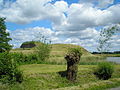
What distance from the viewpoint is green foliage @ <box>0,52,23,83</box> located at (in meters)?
13.0

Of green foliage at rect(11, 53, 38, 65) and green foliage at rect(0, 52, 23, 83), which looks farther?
green foliage at rect(11, 53, 38, 65)

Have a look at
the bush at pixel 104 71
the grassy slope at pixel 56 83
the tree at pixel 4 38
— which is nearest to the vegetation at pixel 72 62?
the grassy slope at pixel 56 83

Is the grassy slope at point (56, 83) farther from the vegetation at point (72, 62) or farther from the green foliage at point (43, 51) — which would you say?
the green foliage at point (43, 51)

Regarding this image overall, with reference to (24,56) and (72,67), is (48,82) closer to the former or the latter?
(72,67)

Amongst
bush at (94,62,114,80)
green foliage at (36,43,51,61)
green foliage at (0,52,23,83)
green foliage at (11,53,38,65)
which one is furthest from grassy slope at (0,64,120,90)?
green foliage at (36,43,51,61)

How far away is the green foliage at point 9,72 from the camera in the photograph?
512 inches

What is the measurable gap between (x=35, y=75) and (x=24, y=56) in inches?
603

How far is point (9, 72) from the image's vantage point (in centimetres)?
1338

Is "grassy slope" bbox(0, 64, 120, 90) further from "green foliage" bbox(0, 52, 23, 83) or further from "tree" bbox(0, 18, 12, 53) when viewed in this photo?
"tree" bbox(0, 18, 12, 53)

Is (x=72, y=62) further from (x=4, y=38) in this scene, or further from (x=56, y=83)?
(x=4, y=38)

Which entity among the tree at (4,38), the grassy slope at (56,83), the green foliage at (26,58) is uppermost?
the tree at (4,38)

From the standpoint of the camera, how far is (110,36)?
32.3 m

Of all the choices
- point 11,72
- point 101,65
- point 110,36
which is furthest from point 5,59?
point 110,36

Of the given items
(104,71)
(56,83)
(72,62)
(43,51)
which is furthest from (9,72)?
(43,51)
